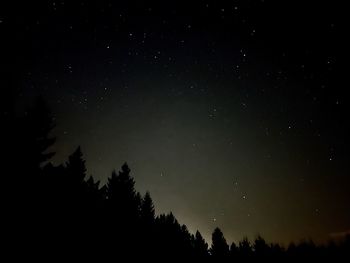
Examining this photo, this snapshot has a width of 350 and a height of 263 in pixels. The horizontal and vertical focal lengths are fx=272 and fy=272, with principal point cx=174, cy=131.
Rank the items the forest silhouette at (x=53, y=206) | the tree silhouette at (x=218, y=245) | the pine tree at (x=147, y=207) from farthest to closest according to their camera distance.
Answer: the tree silhouette at (x=218, y=245)
the pine tree at (x=147, y=207)
the forest silhouette at (x=53, y=206)

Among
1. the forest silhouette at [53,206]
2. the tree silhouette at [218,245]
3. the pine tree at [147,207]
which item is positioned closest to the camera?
the forest silhouette at [53,206]

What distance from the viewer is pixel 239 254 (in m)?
76.6

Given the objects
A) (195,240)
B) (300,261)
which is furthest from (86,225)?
(300,261)

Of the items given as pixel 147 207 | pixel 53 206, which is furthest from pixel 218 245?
pixel 53 206

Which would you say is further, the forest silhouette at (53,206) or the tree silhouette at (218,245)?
the tree silhouette at (218,245)

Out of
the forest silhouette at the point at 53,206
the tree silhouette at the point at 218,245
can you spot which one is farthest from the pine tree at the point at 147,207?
the tree silhouette at the point at 218,245

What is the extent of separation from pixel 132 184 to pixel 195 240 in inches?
2018

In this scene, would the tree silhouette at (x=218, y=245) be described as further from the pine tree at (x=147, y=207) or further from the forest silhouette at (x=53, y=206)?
the forest silhouette at (x=53, y=206)

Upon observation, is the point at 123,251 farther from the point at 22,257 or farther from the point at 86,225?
the point at 22,257

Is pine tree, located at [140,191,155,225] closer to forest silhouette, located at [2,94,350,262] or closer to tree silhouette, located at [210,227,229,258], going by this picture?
forest silhouette, located at [2,94,350,262]

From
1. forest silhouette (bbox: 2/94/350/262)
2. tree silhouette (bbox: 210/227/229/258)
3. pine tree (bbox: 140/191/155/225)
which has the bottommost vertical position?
forest silhouette (bbox: 2/94/350/262)

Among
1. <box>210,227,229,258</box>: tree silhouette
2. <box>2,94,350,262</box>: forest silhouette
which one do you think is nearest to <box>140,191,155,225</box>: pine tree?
<box>2,94,350,262</box>: forest silhouette

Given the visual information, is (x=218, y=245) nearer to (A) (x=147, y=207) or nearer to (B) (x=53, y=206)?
(A) (x=147, y=207)

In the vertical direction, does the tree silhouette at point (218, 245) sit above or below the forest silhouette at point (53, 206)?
above
